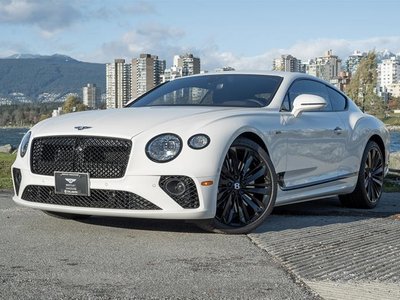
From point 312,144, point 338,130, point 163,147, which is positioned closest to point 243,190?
point 163,147

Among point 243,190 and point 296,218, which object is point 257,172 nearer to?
point 243,190

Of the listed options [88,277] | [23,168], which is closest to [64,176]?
[23,168]

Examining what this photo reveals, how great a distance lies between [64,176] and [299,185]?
2.24 metres

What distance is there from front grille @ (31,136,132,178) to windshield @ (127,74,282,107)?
4.54ft

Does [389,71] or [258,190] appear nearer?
[258,190]

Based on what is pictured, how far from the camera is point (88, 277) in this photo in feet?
12.7

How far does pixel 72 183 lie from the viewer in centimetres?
519

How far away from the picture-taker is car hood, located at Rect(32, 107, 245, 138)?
16.9 ft

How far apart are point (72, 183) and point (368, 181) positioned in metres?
3.70

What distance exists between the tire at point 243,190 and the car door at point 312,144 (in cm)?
40

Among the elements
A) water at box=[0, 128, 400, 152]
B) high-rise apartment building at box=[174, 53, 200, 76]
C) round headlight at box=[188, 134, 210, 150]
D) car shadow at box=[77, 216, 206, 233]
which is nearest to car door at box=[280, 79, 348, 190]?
car shadow at box=[77, 216, 206, 233]

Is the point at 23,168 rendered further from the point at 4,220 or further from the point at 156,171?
the point at 156,171

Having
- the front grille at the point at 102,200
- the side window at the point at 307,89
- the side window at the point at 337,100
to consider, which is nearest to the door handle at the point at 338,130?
the side window at the point at 307,89

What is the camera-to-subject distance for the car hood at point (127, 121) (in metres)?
5.16
